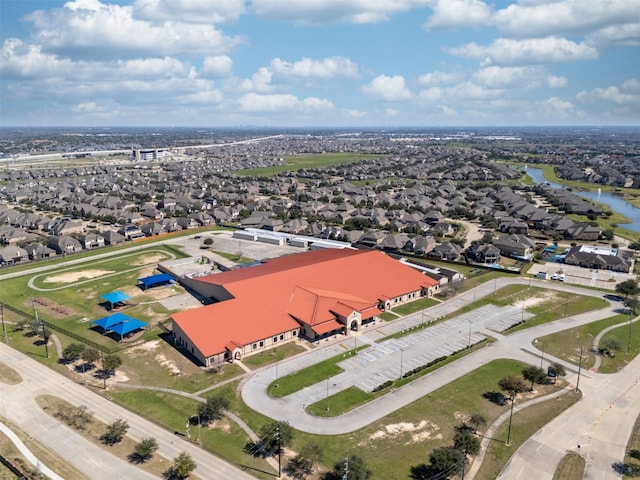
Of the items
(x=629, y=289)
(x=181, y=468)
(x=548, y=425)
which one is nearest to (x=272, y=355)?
(x=181, y=468)

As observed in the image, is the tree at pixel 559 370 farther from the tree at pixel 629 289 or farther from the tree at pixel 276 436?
the tree at pixel 276 436

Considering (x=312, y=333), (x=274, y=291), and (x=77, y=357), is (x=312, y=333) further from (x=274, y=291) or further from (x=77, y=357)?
(x=77, y=357)

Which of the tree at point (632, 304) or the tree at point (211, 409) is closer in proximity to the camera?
the tree at point (211, 409)

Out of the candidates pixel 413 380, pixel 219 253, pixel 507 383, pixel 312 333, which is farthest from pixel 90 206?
pixel 507 383

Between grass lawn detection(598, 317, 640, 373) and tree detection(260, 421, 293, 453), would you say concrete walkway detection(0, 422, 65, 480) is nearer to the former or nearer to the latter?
tree detection(260, 421, 293, 453)

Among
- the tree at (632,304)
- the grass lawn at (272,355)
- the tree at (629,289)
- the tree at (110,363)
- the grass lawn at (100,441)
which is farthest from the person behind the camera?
the tree at (629,289)

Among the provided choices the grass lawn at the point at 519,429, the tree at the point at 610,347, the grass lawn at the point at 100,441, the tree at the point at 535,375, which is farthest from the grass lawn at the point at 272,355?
the tree at the point at 610,347

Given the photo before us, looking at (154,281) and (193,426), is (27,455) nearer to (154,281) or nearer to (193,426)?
(193,426)
